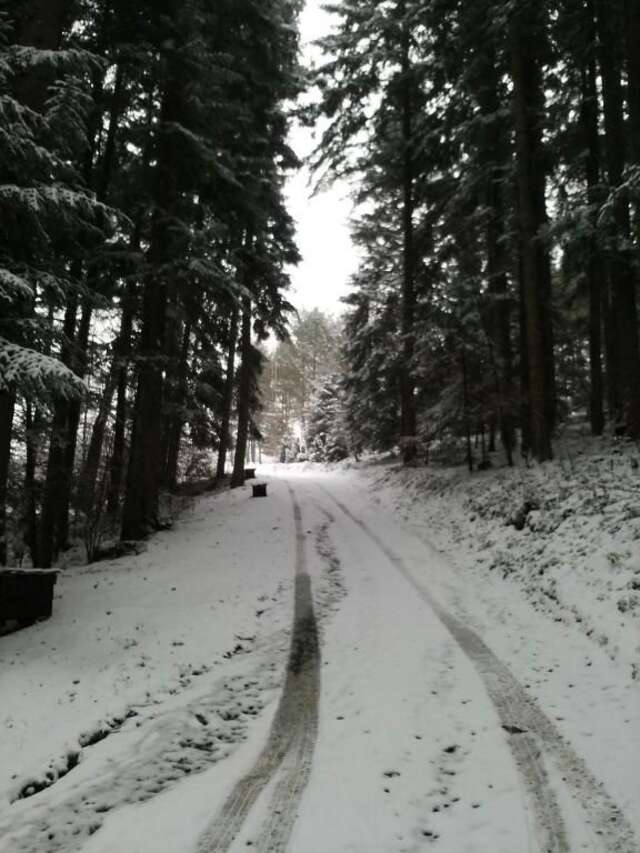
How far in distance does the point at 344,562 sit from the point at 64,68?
9216mm

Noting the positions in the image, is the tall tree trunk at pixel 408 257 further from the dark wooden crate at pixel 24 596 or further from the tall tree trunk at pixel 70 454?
the dark wooden crate at pixel 24 596

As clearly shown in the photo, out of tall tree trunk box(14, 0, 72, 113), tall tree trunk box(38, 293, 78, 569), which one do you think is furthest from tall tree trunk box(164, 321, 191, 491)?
tall tree trunk box(14, 0, 72, 113)

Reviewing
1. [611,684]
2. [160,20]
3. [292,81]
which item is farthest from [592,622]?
[292,81]

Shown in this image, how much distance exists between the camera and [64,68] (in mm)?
7996

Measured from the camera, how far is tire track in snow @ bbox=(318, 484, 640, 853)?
303cm

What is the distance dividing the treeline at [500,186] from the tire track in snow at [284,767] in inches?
326

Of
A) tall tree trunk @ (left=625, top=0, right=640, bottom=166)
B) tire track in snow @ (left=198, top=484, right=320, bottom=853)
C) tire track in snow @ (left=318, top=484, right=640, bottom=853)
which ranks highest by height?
tall tree trunk @ (left=625, top=0, right=640, bottom=166)

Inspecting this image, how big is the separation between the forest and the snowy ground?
3.31 metres

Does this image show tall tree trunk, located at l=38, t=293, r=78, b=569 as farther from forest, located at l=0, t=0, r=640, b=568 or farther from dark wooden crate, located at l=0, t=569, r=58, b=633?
dark wooden crate, located at l=0, t=569, r=58, b=633

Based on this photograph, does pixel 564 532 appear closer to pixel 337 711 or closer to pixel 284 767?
pixel 337 711

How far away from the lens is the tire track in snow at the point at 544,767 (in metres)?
3.03

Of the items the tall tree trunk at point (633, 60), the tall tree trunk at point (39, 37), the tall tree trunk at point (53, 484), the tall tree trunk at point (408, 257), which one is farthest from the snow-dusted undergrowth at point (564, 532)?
the tall tree trunk at point (39, 37)

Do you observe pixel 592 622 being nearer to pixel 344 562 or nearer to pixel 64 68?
pixel 344 562

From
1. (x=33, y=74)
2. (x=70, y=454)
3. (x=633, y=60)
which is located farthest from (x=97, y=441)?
(x=633, y=60)
